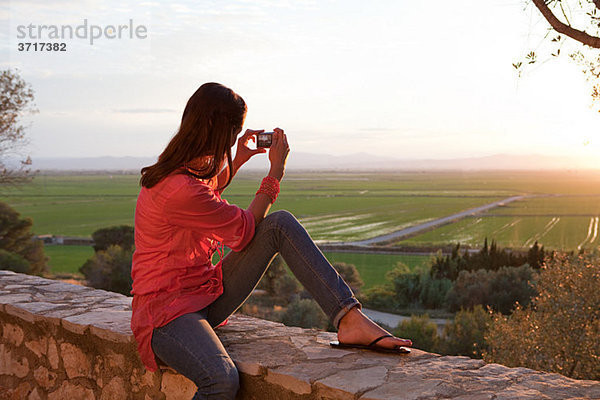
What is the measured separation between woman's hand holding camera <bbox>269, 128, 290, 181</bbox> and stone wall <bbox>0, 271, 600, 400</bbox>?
84 cm

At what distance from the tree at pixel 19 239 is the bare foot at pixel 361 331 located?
25112mm

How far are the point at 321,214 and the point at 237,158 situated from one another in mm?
72614

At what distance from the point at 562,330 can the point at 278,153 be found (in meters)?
7.80

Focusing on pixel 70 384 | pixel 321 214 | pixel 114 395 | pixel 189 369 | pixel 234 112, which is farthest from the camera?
pixel 321 214

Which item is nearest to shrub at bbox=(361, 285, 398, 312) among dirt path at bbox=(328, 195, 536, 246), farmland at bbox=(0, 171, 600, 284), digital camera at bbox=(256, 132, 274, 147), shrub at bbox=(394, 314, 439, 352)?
farmland at bbox=(0, 171, 600, 284)

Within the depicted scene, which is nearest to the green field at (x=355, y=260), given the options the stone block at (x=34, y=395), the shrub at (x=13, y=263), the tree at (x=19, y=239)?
the tree at (x=19, y=239)

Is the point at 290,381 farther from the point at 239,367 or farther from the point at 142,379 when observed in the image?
the point at 142,379

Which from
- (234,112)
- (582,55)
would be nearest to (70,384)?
(234,112)

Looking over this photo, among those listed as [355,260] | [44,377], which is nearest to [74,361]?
[44,377]

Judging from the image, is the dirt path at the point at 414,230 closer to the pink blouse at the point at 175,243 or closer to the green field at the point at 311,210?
the green field at the point at 311,210

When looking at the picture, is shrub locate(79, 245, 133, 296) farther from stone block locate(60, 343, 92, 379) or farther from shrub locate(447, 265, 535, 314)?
stone block locate(60, 343, 92, 379)

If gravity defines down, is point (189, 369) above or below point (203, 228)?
below

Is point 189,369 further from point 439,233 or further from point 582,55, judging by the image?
point 439,233

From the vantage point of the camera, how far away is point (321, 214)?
248 feet
